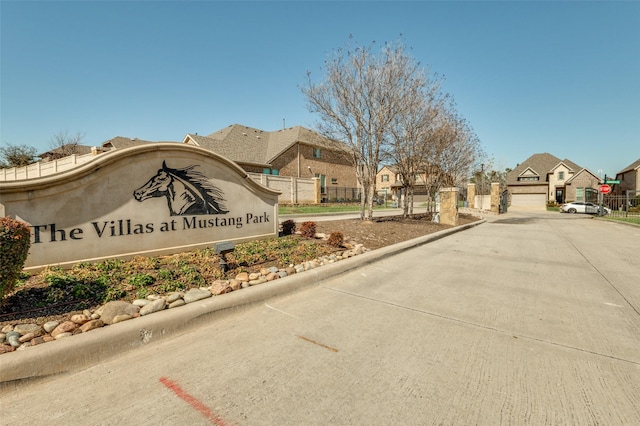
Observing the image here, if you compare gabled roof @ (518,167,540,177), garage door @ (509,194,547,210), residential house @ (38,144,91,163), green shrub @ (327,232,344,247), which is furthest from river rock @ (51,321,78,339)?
gabled roof @ (518,167,540,177)

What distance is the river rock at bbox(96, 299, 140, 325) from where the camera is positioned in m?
3.09

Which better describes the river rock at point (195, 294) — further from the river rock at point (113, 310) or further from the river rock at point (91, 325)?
the river rock at point (91, 325)

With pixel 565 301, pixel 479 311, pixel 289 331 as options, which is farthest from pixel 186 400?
pixel 565 301

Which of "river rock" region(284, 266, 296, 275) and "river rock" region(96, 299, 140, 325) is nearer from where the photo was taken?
"river rock" region(96, 299, 140, 325)

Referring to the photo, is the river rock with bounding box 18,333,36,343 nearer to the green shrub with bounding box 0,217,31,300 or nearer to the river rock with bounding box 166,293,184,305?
the green shrub with bounding box 0,217,31,300

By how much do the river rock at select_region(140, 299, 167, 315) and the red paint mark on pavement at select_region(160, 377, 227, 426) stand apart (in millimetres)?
1110

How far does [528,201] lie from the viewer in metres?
45.7

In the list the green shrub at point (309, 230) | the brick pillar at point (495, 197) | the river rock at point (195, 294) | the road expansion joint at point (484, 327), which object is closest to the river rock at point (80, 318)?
the river rock at point (195, 294)

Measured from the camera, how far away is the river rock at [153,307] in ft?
10.9

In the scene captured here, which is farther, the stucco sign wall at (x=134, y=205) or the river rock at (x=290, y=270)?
the river rock at (x=290, y=270)

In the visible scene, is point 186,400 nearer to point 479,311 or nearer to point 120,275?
point 120,275

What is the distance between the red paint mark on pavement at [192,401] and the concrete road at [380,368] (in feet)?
0.04

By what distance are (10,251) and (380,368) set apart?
3.75m

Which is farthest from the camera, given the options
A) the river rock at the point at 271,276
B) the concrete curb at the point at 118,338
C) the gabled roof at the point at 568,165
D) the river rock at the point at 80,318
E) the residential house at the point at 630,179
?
the gabled roof at the point at 568,165
